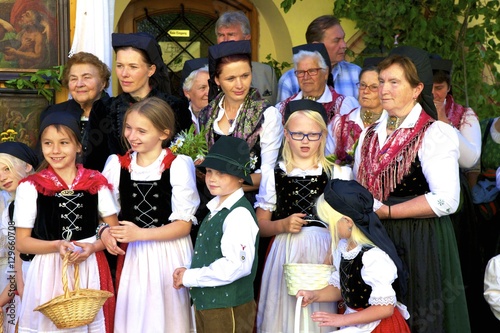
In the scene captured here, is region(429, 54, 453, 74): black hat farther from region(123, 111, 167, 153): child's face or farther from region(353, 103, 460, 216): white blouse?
region(123, 111, 167, 153): child's face

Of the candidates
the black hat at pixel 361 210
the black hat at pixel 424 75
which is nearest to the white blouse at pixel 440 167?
the black hat at pixel 424 75

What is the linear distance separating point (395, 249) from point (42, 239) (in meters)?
1.92

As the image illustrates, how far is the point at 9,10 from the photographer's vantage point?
6.95 metres

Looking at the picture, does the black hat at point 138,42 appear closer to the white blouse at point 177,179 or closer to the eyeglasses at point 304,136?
the white blouse at point 177,179

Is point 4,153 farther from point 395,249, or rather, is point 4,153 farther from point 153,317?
point 395,249

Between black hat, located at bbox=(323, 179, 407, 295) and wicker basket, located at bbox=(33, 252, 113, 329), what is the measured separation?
4.18 ft

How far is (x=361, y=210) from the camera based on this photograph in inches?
176

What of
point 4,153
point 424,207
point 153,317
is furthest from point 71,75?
point 424,207

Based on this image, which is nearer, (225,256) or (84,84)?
(225,256)

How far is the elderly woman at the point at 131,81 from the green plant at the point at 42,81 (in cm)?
135

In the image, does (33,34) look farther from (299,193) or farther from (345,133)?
(299,193)

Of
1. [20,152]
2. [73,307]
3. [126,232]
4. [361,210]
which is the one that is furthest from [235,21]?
[73,307]

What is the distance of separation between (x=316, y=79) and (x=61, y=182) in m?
2.00

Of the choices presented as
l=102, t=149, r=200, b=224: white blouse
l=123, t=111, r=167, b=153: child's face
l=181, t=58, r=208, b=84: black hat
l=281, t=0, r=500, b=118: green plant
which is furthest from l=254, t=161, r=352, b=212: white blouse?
l=281, t=0, r=500, b=118: green plant
